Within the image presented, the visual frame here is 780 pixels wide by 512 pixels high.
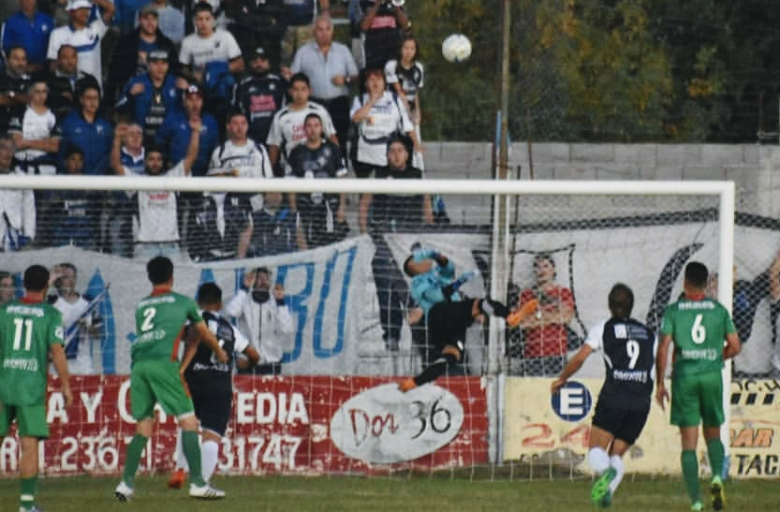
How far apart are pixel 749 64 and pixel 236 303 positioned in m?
7.10

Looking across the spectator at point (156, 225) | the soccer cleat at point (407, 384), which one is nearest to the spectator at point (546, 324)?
the soccer cleat at point (407, 384)

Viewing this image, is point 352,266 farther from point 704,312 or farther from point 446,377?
point 704,312

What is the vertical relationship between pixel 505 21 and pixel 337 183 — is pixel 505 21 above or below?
above

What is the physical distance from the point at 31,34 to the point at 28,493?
6.64m

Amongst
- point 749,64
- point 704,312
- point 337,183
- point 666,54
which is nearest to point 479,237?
point 337,183

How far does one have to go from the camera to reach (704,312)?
13.3 m

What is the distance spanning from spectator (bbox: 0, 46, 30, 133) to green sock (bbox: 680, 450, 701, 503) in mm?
7509

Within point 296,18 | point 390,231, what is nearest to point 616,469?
point 390,231

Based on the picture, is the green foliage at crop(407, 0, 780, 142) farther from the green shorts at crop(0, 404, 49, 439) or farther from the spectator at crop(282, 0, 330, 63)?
the green shorts at crop(0, 404, 49, 439)

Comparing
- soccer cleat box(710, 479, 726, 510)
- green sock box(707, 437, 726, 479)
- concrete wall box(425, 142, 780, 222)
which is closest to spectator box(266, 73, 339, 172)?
concrete wall box(425, 142, 780, 222)

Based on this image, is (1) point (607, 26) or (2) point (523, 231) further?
(1) point (607, 26)

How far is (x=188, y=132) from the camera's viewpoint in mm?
17703

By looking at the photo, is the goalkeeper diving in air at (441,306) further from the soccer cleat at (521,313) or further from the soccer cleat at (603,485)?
the soccer cleat at (603,485)

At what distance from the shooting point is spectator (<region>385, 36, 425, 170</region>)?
18.0 meters
